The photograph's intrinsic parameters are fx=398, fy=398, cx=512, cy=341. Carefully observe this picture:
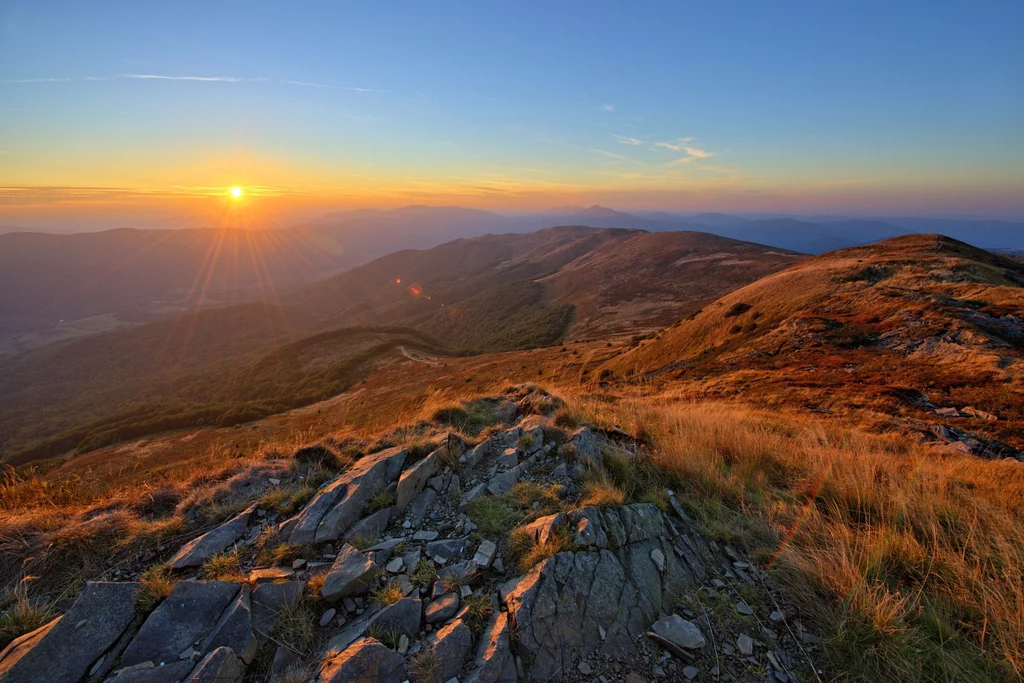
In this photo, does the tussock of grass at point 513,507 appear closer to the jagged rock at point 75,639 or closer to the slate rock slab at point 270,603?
the slate rock slab at point 270,603

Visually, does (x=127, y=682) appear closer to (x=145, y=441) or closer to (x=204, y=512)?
(x=204, y=512)

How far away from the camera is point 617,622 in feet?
11.3

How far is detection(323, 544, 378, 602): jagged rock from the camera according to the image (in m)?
3.77

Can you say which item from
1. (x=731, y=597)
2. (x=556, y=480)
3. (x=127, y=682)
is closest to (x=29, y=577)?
(x=127, y=682)

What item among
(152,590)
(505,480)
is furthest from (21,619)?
(505,480)

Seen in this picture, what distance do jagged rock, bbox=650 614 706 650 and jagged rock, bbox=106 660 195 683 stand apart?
3.77m

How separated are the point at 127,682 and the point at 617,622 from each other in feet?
12.5

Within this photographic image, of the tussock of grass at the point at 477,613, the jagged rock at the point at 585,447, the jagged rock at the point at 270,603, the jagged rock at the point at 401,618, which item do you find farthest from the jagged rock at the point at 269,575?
the jagged rock at the point at 585,447

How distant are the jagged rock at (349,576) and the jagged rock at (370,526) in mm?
462

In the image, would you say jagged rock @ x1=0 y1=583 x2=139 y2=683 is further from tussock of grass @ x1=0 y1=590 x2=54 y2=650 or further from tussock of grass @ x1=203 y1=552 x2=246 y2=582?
tussock of grass @ x1=203 y1=552 x2=246 y2=582

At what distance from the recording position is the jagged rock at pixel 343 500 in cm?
467

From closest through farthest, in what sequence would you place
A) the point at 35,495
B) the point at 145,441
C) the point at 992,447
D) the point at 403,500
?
the point at 403,500, the point at 35,495, the point at 992,447, the point at 145,441

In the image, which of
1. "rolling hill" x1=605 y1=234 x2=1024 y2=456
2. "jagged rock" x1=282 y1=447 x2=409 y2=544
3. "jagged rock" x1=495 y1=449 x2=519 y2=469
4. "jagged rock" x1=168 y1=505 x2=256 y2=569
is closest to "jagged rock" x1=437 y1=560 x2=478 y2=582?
"jagged rock" x1=282 y1=447 x2=409 y2=544

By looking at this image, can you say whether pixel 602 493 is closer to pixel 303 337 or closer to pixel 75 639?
pixel 75 639
